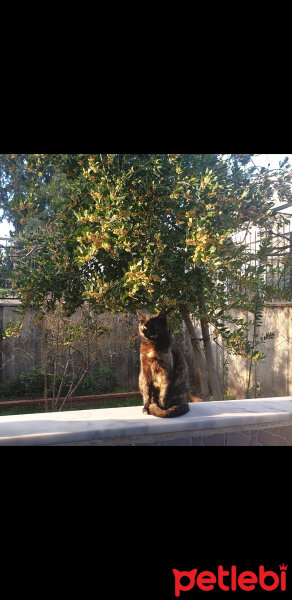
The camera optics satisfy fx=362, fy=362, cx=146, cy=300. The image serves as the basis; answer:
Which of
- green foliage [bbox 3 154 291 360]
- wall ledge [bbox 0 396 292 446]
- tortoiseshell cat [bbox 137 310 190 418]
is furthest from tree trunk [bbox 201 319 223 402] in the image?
tortoiseshell cat [bbox 137 310 190 418]

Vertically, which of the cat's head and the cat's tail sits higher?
the cat's head

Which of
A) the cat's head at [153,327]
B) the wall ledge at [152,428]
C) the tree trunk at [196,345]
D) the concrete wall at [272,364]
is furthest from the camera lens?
the concrete wall at [272,364]

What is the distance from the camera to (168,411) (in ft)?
5.32

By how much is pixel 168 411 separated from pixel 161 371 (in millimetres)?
180

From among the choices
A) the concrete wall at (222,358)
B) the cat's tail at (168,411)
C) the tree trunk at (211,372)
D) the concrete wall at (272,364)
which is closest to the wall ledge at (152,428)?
the cat's tail at (168,411)

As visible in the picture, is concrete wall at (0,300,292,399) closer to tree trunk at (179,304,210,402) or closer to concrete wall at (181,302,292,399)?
concrete wall at (181,302,292,399)

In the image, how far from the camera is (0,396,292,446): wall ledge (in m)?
1.41

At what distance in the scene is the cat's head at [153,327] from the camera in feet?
5.20

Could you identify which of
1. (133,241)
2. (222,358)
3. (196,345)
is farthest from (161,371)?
(222,358)

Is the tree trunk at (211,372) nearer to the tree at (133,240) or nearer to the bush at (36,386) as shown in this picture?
the tree at (133,240)

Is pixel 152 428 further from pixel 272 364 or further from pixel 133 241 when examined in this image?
pixel 272 364

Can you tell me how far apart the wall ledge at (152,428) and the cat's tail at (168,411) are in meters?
0.03
